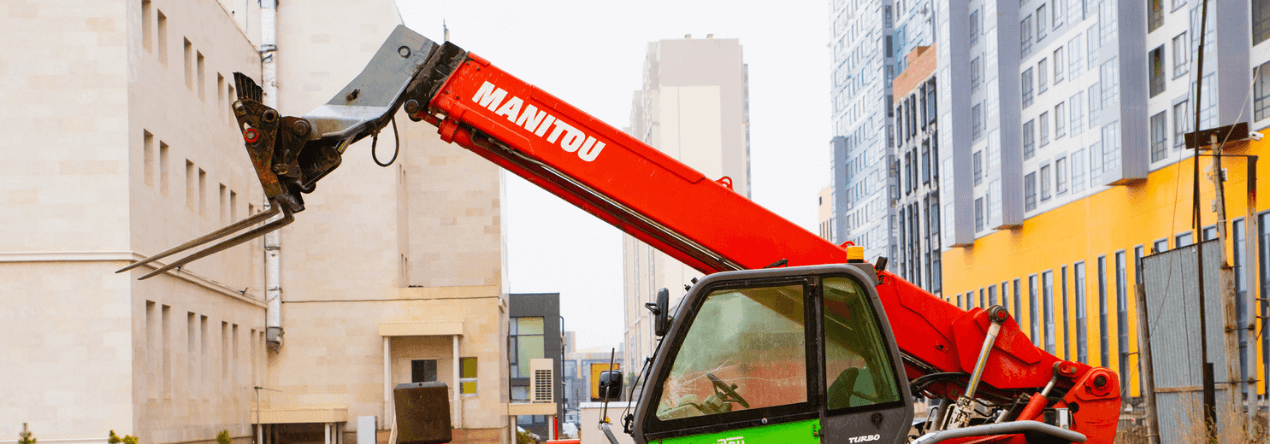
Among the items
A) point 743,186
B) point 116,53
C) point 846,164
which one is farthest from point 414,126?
point 743,186

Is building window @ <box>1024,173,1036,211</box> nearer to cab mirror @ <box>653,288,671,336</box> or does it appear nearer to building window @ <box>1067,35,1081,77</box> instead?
building window @ <box>1067,35,1081,77</box>

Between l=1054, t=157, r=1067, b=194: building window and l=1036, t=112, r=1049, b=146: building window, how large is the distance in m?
1.68

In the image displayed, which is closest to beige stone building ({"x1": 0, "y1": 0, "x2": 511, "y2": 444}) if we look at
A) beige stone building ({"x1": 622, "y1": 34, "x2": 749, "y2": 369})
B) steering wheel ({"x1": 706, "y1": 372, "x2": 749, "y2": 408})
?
steering wheel ({"x1": 706, "y1": 372, "x2": 749, "y2": 408})

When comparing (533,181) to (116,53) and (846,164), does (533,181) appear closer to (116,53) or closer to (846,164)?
(116,53)

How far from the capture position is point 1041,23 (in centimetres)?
5625

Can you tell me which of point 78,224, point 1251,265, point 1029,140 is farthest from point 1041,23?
point 78,224

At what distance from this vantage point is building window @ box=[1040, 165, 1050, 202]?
55125mm

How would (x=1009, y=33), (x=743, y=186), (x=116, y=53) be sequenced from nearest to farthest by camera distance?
1. (x=116, y=53)
2. (x=1009, y=33)
3. (x=743, y=186)

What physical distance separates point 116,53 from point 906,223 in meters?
62.6

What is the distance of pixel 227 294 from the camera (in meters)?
38.0

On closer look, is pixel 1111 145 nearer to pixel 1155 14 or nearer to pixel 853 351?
pixel 1155 14

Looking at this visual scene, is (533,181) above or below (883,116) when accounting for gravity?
below

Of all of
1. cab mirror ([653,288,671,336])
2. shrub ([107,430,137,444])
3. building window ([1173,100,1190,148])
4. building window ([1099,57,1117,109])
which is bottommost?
shrub ([107,430,137,444])

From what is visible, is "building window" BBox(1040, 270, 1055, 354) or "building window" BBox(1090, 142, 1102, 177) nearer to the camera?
"building window" BBox(1090, 142, 1102, 177)
